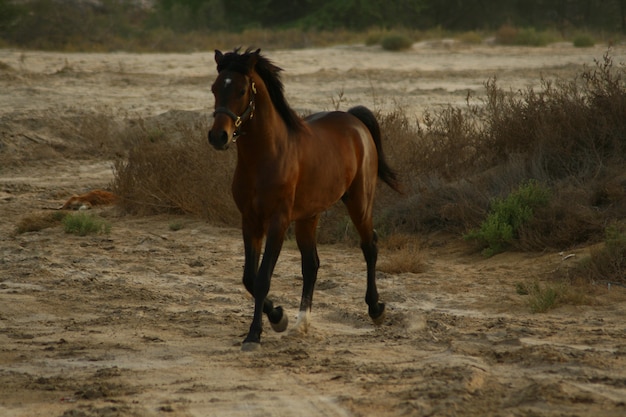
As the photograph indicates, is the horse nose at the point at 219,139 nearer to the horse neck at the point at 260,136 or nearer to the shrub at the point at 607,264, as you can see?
the horse neck at the point at 260,136

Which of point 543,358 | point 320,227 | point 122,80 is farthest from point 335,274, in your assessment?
point 122,80

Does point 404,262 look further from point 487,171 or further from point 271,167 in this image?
point 271,167

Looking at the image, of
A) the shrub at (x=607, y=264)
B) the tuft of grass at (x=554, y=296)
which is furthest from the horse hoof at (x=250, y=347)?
the shrub at (x=607, y=264)

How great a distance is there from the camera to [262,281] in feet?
22.7

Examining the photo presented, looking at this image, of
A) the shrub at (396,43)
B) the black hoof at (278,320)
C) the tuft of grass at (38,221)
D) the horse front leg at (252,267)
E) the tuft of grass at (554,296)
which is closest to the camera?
the horse front leg at (252,267)

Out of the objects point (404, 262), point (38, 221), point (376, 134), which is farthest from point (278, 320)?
point (38, 221)

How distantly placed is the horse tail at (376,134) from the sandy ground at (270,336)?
981mm

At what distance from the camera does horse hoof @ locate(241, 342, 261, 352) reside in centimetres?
684

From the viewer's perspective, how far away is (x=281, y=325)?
7.35m

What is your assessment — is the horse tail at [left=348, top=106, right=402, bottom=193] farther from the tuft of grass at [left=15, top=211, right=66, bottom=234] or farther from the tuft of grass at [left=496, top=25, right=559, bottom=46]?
the tuft of grass at [left=496, top=25, right=559, bottom=46]

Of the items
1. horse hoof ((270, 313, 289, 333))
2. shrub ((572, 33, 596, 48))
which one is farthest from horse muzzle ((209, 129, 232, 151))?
shrub ((572, 33, 596, 48))

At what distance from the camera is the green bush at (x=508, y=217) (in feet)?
32.9

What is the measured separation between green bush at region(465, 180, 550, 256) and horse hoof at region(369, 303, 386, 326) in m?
2.57

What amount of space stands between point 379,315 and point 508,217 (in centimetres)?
292
